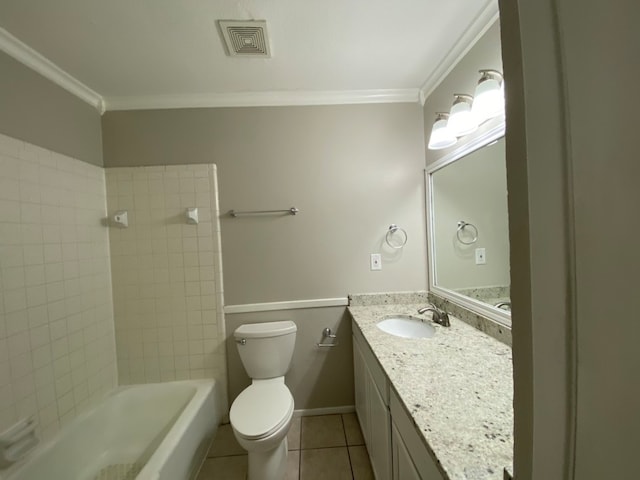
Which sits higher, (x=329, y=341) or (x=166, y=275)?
→ (x=166, y=275)

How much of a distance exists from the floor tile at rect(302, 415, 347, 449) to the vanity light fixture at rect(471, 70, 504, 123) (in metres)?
2.12

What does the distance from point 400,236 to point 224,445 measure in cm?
193

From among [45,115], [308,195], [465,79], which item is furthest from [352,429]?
[45,115]

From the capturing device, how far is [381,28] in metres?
1.29

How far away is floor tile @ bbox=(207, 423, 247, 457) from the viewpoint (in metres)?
1.59

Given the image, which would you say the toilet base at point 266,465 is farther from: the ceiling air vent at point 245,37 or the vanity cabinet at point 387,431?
the ceiling air vent at point 245,37

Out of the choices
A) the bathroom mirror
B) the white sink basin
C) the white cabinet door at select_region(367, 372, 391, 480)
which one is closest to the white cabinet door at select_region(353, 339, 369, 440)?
the white cabinet door at select_region(367, 372, 391, 480)

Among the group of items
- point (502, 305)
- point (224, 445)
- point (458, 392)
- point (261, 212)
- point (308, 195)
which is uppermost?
point (308, 195)

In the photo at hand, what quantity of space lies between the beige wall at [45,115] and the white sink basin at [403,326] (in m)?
2.29

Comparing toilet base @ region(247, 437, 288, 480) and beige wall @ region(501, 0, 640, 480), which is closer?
beige wall @ region(501, 0, 640, 480)

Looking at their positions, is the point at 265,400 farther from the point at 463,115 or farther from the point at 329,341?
the point at 463,115

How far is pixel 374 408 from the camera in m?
1.27

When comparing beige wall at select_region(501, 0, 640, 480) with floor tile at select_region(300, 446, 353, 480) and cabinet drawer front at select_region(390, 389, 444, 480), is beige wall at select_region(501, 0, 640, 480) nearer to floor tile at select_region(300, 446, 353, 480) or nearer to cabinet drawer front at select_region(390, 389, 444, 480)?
cabinet drawer front at select_region(390, 389, 444, 480)

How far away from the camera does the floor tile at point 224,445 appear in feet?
5.22
